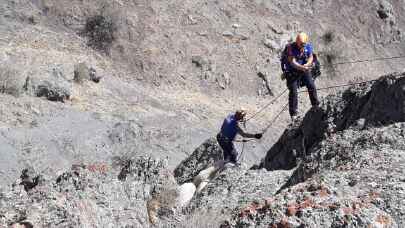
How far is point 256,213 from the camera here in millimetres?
5102

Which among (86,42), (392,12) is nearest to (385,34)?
(392,12)

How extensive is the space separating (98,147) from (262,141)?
5.36 metres

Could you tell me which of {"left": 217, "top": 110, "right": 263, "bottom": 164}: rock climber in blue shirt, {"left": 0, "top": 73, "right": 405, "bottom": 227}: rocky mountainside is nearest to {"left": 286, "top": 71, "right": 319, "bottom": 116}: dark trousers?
{"left": 0, "top": 73, "right": 405, "bottom": 227}: rocky mountainside

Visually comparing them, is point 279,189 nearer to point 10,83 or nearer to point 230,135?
point 230,135

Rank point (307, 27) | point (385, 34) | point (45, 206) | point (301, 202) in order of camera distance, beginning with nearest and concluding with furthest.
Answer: point (301, 202) < point (45, 206) < point (307, 27) < point (385, 34)

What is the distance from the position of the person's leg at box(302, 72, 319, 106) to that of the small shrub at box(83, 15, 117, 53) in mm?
12211

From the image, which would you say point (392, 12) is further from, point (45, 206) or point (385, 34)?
point (45, 206)

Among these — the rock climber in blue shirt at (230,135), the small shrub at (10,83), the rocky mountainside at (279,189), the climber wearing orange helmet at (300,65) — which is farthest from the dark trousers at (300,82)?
the small shrub at (10,83)

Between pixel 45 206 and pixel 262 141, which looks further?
pixel 262 141

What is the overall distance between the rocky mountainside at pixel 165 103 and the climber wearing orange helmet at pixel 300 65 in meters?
0.59

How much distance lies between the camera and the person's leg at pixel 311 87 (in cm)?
1086

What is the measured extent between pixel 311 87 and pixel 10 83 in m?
8.93

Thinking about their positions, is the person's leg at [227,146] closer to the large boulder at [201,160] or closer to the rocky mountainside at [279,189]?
Answer: the large boulder at [201,160]

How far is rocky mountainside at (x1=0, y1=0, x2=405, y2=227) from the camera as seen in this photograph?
683cm
